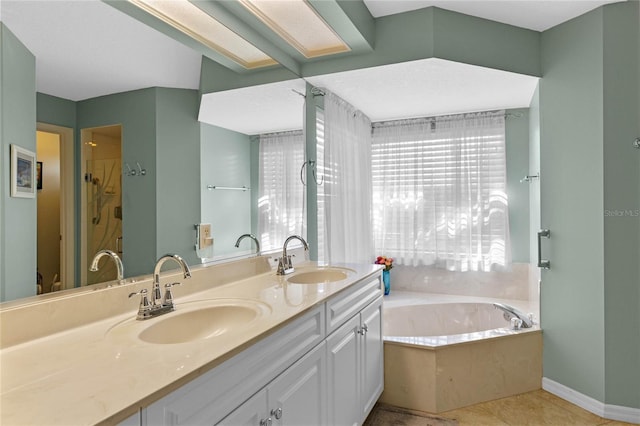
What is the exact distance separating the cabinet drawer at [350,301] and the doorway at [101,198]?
88 cm

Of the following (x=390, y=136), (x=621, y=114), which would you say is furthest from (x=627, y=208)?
(x=390, y=136)

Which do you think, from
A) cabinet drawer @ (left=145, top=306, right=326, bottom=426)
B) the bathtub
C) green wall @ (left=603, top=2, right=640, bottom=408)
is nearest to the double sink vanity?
cabinet drawer @ (left=145, top=306, right=326, bottom=426)

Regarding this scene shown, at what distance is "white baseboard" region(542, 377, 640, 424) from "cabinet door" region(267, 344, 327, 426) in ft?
5.69

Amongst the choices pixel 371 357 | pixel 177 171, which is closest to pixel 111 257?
pixel 177 171

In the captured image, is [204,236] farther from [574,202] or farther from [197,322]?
[574,202]

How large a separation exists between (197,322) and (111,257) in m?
0.37

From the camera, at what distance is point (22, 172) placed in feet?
3.25

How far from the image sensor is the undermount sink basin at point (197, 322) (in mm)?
1156

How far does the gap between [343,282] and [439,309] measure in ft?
5.50

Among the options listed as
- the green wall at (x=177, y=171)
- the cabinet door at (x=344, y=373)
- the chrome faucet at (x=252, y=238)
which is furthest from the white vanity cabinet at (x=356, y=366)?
the green wall at (x=177, y=171)

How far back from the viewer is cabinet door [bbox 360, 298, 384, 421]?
2002 mm

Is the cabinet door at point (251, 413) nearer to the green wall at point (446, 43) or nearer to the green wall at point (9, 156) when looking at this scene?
the green wall at point (9, 156)

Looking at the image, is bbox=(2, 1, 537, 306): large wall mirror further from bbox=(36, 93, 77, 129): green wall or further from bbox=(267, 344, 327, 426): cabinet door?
bbox=(267, 344, 327, 426): cabinet door

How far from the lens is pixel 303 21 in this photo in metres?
1.98
